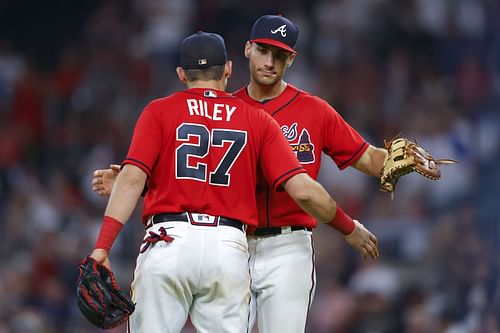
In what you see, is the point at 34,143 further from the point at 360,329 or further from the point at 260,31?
the point at 260,31

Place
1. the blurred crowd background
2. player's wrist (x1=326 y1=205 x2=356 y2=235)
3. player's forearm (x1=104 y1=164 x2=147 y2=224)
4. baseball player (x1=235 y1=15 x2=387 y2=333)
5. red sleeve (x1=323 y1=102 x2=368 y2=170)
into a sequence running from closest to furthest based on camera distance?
player's forearm (x1=104 y1=164 x2=147 y2=224) < player's wrist (x1=326 y1=205 x2=356 y2=235) < baseball player (x1=235 y1=15 x2=387 y2=333) < red sleeve (x1=323 y1=102 x2=368 y2=170) < the blurred crowd background

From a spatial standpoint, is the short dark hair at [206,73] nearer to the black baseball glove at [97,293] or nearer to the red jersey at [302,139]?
the red jersey at [302,139]

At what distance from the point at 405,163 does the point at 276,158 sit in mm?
758

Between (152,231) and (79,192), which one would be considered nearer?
(152,231)

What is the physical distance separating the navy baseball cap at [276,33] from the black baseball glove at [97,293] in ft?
4.84

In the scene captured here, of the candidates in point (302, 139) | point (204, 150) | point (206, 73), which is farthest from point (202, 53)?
point (302, 139)

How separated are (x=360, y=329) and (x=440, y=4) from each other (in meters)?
3.59

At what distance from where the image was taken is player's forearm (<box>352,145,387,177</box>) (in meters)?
5.15

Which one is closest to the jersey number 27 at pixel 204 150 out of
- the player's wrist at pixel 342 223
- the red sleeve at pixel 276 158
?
the red sleeve at pixel 276 158

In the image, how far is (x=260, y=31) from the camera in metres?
4.98

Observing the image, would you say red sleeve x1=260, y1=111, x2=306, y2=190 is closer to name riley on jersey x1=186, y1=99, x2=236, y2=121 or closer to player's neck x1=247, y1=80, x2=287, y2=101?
name riley on jersey x1=186, y1=99, x2=236, y2=121

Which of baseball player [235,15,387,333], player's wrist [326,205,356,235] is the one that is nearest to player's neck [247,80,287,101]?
baseball player [235,15,387,333]

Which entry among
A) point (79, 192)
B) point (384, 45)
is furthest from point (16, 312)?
point (384, 45)

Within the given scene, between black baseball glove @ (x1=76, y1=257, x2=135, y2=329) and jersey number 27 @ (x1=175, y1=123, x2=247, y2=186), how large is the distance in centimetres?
54
